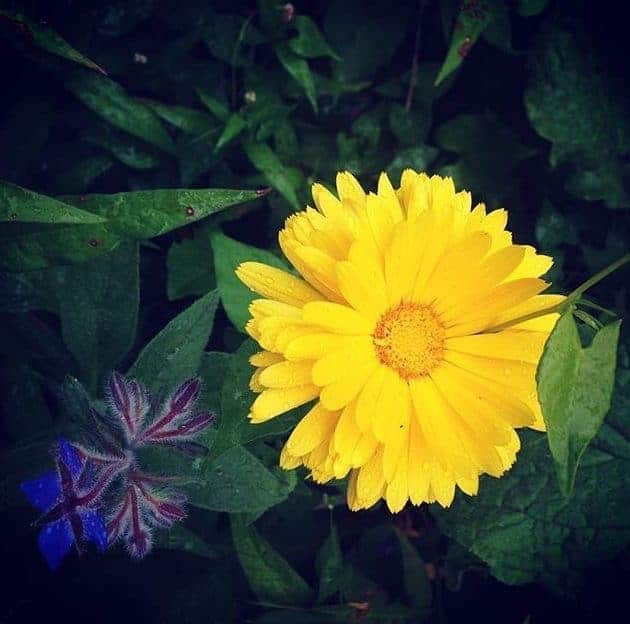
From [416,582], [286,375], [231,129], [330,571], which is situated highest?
[231,129]

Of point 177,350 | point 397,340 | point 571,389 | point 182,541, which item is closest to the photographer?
point 571,389

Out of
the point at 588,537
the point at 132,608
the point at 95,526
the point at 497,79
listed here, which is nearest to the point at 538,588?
the point at 588,537

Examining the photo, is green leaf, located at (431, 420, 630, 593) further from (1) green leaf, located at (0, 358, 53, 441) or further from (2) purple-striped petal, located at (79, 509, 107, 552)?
(1) green leaf, located at (0, 358, 53, 441)

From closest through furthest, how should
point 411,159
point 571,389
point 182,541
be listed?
point 571,389
point 182,541
point 411,159

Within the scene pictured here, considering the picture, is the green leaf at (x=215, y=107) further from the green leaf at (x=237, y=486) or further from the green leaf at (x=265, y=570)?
the green leaf at (x=265, y=570)

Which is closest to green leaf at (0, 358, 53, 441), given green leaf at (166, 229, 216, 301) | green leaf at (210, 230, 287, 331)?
green leaf at (166, 229, 216, 301)

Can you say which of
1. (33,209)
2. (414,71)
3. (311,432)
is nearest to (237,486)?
(311,432)

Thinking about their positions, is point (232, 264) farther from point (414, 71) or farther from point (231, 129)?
point (414, 71)
